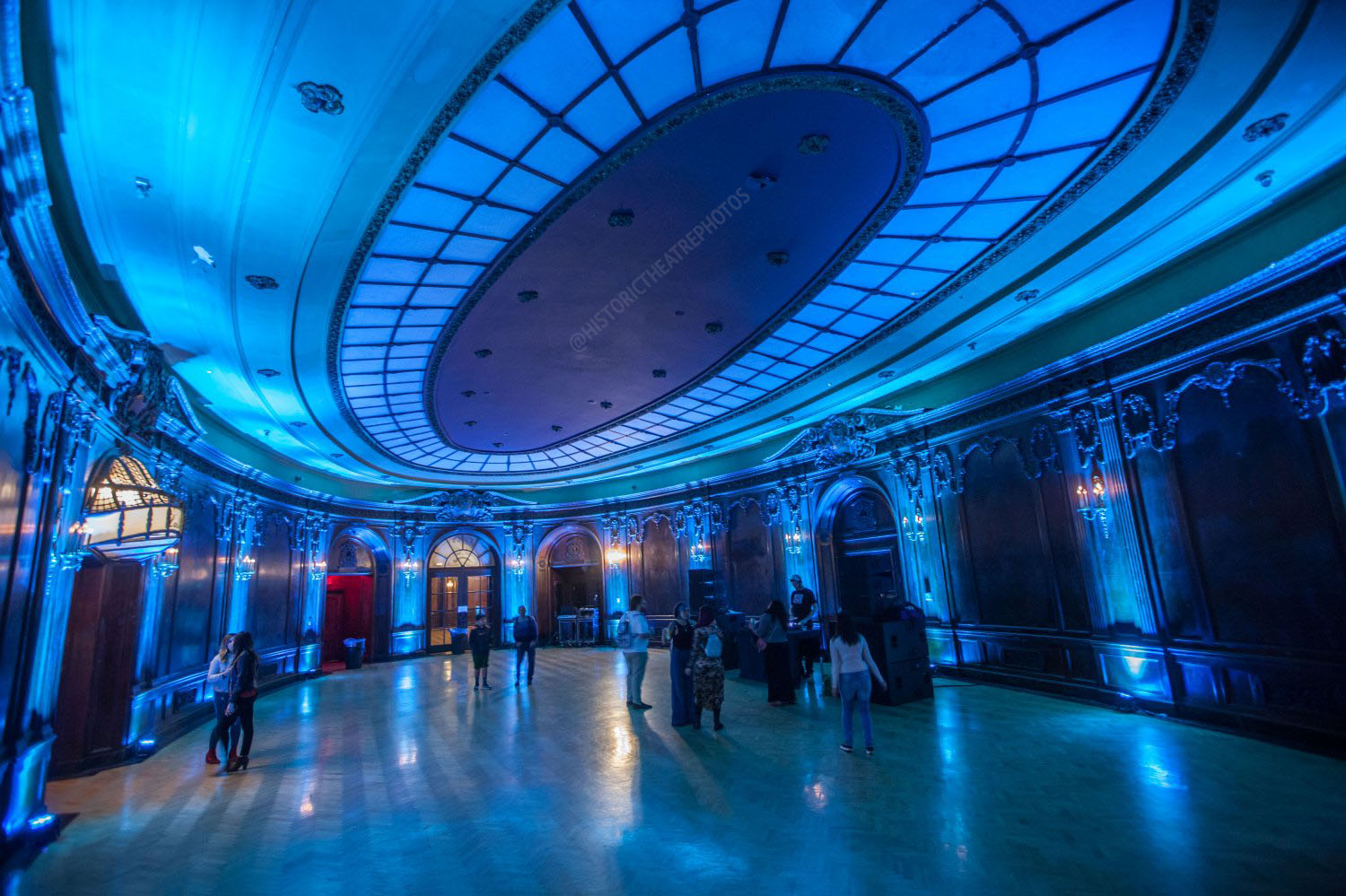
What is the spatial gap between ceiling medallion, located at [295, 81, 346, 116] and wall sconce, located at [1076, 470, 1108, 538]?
825 cm

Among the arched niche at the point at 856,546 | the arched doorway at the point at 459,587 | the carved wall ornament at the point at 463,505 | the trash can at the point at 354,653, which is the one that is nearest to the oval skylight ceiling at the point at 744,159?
the arched niche at the point at 856,546

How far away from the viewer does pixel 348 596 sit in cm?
1623

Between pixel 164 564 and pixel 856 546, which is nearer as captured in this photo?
pixel 164 564

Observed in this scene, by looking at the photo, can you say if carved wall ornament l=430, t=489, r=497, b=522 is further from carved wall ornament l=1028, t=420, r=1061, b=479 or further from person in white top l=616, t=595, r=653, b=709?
carved wall ornament l=1028, t=420, r=1061, b=479

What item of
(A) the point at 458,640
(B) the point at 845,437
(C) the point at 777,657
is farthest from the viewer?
(A) the point at 458,640

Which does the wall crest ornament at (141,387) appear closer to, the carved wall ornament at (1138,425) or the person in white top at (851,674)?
the person in white top at (851,674)

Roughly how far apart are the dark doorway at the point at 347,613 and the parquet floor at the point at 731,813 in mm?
8884

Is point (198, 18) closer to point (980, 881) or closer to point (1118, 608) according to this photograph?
point (980, 881)

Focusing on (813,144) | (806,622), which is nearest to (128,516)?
(813,144)

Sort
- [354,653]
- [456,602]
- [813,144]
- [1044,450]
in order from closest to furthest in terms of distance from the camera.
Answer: [813,144], [1044,450], [354,653], [456,602]

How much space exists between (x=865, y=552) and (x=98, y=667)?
1077 centimetres

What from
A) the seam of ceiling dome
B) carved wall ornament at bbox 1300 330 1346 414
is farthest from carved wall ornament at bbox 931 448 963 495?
carved wall ornament at bbox 1300 330 1346 414

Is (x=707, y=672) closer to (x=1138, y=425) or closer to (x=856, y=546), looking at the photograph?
(x=1138, y=425)

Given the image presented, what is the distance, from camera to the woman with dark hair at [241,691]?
6055mm
